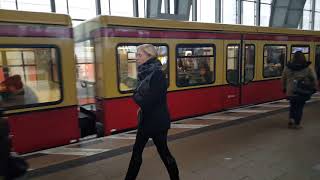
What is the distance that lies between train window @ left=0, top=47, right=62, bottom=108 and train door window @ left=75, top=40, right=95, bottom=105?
1099 millimetres

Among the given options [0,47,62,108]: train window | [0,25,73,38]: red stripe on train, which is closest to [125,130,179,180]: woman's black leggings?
[0,47,62,108]: train window

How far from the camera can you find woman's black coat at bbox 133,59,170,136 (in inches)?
119

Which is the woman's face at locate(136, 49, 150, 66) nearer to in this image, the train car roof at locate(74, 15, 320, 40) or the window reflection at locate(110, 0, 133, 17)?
the train car roof at locate(74, 15, 320, 40)

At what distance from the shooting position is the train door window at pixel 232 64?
24.9 ft

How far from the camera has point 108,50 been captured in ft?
17.5

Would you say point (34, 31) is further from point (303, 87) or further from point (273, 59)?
point (273, 59)

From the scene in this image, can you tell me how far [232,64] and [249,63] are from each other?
71 cm

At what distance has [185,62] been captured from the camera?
6613 mm

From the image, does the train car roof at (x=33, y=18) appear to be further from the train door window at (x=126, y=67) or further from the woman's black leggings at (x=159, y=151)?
the woman's black leggings at (x=159, y=151)

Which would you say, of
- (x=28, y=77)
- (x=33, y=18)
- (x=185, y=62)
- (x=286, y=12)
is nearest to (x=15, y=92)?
(x=28, y=77)

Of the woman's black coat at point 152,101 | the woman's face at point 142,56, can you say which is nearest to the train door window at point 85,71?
the woman's face at point 142,56

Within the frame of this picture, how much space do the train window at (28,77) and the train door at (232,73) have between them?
434 cm

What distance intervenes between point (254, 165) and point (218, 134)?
61.7 inches

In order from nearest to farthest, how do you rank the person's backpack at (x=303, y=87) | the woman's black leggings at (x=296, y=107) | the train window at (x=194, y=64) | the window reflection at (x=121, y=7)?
the person's backpack at (x=303, y=87), the woman's black leggings at (x=296, y=107), the train window at (x=194, y=64), the window reflection at (x=121, y=7)
